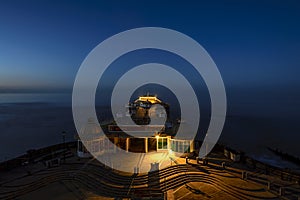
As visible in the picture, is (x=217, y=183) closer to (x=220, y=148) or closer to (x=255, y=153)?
(x=220, y=148)

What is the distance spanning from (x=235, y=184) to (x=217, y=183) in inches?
51.9

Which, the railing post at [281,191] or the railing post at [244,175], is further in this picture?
the railing post at [244,175]

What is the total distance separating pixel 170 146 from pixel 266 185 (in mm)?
10118

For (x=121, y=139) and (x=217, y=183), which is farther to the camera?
(x=121, y=139)

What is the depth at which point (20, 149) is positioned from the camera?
127 ft

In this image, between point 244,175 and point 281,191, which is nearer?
point 281,191

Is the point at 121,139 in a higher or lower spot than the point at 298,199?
higher

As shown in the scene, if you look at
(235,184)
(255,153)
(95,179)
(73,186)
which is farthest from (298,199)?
(255,153)

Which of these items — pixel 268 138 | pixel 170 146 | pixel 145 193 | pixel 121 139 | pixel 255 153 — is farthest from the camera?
pixel 268 138

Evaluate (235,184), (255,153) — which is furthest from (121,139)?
(255,153)

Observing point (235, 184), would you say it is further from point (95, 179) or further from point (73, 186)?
point (73, 186)

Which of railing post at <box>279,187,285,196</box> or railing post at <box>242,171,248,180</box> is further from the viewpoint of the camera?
railing post at <box>242,171,248,180</box>

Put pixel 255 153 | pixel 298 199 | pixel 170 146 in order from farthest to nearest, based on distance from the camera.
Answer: pixel 255 153, pixel 170 146, pixel 298 199

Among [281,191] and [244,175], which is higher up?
[244,175]
